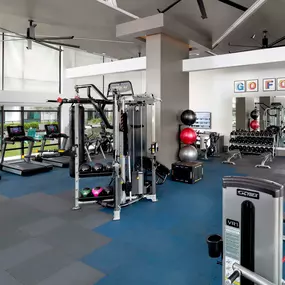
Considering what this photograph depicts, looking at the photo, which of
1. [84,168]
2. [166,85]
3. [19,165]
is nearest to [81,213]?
[84,168]

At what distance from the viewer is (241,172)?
715 cm

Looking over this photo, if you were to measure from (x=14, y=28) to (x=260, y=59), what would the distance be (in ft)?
20.6

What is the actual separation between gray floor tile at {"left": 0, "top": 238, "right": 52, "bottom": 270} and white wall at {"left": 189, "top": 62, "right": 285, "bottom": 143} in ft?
29.3

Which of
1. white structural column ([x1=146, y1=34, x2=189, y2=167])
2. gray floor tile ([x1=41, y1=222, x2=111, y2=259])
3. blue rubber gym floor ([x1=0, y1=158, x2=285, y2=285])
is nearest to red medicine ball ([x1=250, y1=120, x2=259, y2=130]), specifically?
white structural column ([x1=146, y1=34, x2=189, y2=167])

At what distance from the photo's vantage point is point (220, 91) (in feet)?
35.7

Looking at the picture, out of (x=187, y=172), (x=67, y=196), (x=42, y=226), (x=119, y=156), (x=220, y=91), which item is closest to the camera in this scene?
(x=42, y=226)

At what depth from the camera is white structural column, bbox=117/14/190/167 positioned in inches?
257

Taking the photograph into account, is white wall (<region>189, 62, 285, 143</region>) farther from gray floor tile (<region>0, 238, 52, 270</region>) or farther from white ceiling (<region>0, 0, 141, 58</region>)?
gray floor tile (<region>0, 238, 52, 270</region>)

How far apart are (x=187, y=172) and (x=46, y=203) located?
3.04 metres

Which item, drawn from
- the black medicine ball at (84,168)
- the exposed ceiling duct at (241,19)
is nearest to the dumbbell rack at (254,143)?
the exposed ceiling duct at (241,19)

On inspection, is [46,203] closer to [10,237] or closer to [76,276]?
[10,237]

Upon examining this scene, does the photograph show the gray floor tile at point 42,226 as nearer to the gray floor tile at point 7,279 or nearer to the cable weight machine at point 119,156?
the cable weight machine at point 119,156

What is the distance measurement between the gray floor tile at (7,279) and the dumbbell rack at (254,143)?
8.66 metres

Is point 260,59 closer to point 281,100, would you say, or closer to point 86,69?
point 281,100
